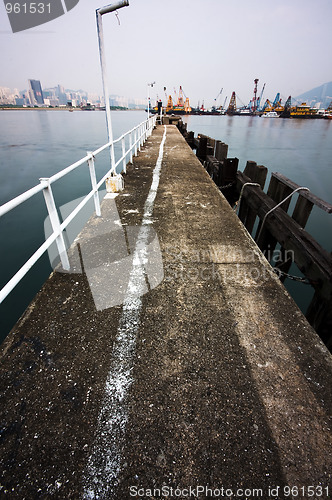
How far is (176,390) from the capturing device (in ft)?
5.48

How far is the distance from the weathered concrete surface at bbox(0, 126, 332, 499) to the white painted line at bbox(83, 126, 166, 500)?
1 cm

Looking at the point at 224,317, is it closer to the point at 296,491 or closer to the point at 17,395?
the point at 296,491

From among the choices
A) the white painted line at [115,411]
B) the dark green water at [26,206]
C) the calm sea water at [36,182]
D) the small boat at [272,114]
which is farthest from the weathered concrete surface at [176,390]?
the small boat at [272,114]

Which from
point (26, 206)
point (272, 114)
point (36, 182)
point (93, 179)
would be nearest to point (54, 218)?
point (93, 179)

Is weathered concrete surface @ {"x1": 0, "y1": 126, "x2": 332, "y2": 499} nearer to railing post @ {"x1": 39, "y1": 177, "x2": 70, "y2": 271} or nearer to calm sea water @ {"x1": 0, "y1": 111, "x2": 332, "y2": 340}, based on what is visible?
railing post @ {"x1": 39, "y1": 177, "x2": 70, "y2": 271}

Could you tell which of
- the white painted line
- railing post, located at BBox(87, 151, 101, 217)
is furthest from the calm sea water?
the white painted line

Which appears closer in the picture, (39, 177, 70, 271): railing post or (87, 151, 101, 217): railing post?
(39, 177, 70, 271): railing post

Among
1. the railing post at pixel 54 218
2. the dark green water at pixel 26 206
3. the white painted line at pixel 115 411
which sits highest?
the railing post at pixel 54 218

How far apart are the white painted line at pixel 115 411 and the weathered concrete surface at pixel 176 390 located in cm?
1

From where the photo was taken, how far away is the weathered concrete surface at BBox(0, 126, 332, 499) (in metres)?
1.30

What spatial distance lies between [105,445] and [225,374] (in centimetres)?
93

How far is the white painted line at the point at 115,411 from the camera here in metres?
1.27

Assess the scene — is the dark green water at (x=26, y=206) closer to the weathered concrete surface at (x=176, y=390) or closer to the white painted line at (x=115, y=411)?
the weathered concrete surface at (x=176, y=390)

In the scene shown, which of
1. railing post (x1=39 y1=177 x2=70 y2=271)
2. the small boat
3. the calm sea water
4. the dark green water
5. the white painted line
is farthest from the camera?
the small boat
